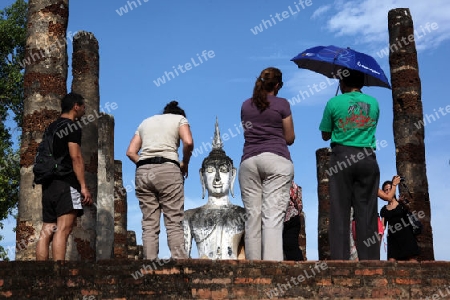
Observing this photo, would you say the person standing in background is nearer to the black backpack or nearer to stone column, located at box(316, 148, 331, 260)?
the black backpack

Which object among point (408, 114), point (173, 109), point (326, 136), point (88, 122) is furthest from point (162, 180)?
point (408, 114)

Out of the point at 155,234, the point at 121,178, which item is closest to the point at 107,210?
the point at 121,178

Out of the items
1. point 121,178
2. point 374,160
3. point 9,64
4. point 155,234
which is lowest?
point 155,234

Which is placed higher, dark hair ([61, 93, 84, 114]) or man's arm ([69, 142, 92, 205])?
dark hair ([61, 93, 84, 114])

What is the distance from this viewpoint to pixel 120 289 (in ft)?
23.2

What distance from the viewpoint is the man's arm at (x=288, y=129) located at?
25.4ft

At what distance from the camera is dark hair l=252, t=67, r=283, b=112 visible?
776 centimetres

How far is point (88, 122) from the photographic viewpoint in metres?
14.3

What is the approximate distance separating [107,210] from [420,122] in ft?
24.3

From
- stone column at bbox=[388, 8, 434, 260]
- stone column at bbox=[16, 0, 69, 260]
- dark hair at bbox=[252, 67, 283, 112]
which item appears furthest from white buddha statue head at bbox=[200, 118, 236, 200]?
dark hair at bbox=[252, 67, 283, 112]

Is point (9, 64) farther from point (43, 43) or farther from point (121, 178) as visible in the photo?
point (43, 43)

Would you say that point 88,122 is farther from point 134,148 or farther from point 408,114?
point 408,114

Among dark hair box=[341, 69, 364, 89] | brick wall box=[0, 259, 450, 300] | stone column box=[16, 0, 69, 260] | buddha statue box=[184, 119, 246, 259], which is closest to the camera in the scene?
brick wall box=[0, 259, 450, 300]

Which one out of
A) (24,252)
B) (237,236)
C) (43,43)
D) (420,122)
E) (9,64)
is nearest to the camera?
(24,252)
